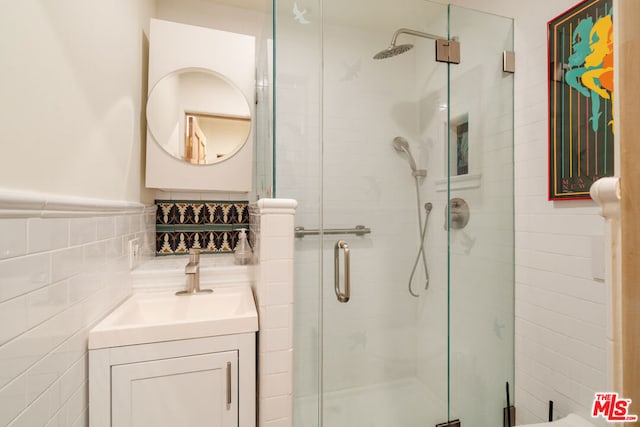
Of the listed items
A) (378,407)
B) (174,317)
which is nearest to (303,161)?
(174,317)

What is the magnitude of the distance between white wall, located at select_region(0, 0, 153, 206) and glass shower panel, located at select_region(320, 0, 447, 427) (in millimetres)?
865

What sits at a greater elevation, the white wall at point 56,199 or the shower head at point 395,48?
the shower head at point 395,48

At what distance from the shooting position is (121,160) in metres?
1.32

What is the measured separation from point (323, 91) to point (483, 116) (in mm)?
810

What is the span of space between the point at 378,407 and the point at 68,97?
1.68 meters

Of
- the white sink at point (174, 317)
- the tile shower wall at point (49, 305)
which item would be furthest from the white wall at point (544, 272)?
the tile shower wall at point (49, 305)

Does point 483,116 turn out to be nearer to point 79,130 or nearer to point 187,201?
point 79,130

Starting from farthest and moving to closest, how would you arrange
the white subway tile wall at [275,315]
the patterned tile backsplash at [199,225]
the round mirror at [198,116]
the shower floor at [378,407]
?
the patterned tile backsplash at [199,225]
the round mirror at [198,116]
the shower floor at [378,407]
the white subway tile wall at [275,315]

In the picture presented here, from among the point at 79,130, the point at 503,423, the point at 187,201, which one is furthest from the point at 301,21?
the point at 503,423

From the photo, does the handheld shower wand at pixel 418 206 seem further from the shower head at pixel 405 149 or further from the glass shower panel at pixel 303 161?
the glass shower panel at pixel 303 161

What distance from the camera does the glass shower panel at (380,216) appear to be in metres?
1.26

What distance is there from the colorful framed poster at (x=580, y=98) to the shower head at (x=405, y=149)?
1.79 ft

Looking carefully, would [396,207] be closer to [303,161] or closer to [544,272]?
[303,161]

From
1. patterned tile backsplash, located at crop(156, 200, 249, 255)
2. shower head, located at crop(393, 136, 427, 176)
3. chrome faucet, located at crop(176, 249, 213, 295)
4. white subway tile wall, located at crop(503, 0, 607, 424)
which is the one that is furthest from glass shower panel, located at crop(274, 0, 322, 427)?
white subway tile wall, located at crop(503, 0, 607, 424)
